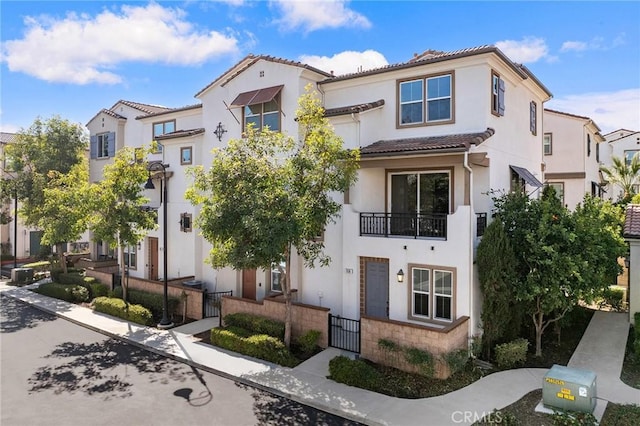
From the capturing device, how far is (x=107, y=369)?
12.7 meters

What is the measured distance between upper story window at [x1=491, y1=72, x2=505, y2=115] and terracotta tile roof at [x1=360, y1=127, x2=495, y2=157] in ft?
3.71

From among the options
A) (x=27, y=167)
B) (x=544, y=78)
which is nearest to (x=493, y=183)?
(x=544, y=78)

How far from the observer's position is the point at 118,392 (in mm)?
11078

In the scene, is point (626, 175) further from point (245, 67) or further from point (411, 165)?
point (245, 67)

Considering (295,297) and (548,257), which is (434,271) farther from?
(295,297)

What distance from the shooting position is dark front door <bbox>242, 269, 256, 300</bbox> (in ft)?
61.5

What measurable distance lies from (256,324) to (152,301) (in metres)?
6.55

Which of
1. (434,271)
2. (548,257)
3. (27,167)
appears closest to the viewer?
(548,257)

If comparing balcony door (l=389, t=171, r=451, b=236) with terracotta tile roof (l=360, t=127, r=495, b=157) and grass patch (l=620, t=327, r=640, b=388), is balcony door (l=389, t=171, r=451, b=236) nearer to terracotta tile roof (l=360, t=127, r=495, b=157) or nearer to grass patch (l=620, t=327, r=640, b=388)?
terracotta tile roof (l=360, t=127, r=495, b=157)

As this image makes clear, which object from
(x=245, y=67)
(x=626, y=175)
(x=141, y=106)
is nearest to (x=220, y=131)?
(x=245, y=67)

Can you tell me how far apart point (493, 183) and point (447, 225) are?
3225 mm

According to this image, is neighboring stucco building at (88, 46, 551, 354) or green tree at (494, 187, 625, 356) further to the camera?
neighboring stucco building at (88, 46, 551, 354)

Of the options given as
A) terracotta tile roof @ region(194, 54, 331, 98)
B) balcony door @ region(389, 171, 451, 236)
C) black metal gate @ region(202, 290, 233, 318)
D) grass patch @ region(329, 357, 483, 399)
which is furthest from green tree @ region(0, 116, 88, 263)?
grass patch @ region(329, 357, 483, 399)

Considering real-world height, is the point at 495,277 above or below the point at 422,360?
above
